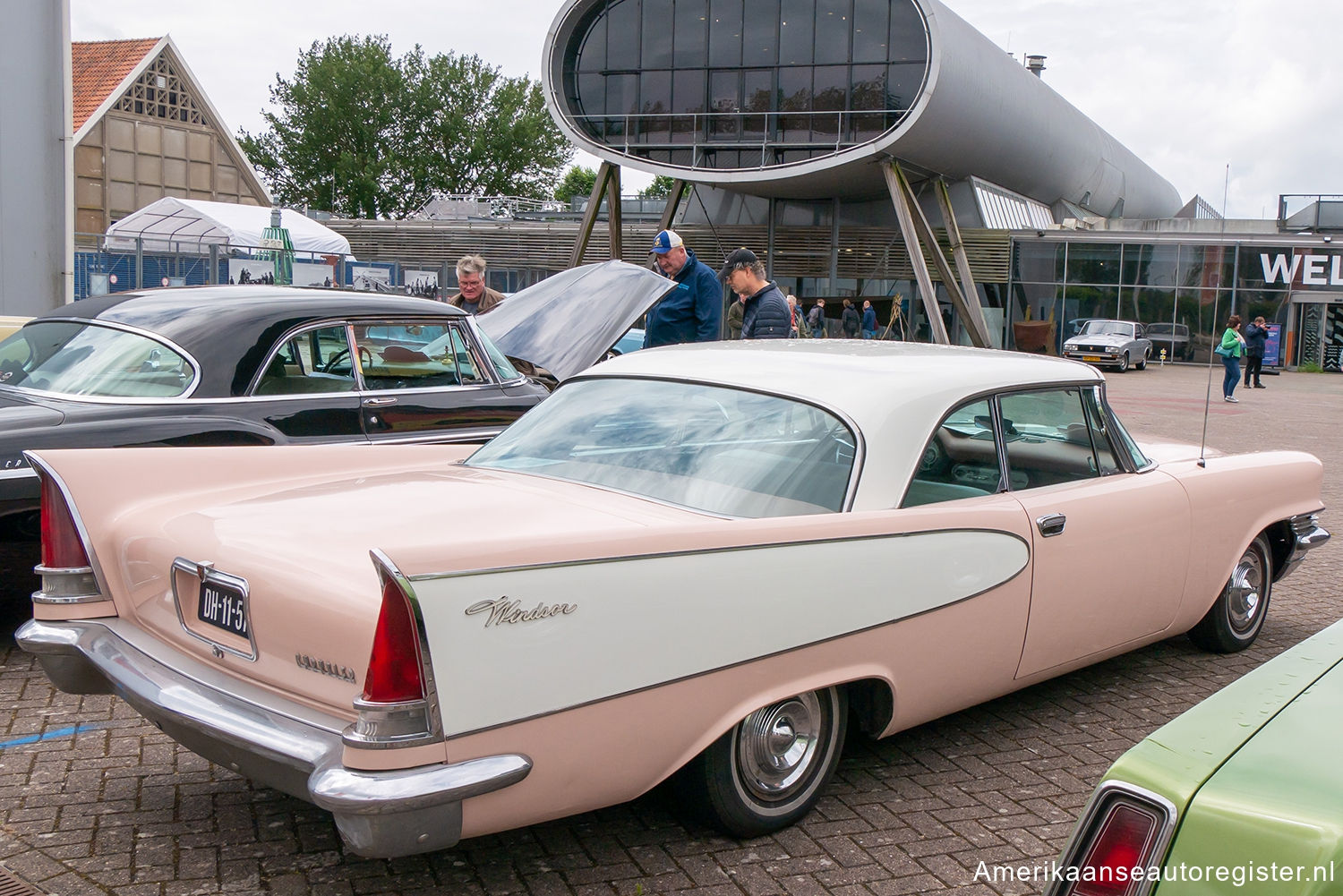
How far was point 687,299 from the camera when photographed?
7707mm

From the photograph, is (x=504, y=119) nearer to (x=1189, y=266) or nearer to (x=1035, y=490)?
(x=1189, y=266)

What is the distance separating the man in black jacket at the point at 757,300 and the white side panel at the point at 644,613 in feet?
12.5

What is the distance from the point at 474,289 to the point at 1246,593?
5861mm

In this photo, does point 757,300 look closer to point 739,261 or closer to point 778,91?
point 739,261

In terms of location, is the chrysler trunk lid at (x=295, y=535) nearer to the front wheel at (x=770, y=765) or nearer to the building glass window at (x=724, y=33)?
the front wheel at (x=770, y=765)

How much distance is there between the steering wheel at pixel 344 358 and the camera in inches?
229

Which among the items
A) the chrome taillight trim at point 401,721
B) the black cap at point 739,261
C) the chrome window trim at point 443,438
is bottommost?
the chrome taillight trim at point 401,721

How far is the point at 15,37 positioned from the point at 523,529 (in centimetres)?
1029

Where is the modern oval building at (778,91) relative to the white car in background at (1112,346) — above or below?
above

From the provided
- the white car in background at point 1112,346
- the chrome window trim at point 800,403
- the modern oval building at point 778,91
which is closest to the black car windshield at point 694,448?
the chrome window trim at point 800,403

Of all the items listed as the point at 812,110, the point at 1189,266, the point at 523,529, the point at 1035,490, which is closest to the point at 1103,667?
the point at 1035,490

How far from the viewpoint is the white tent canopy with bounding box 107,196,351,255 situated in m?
23.9

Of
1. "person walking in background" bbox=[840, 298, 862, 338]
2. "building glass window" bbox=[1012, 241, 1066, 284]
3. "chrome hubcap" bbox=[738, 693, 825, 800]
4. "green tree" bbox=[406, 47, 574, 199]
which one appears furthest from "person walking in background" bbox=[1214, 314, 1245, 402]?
"green tree" bbox=[406, 47, 574, 199]

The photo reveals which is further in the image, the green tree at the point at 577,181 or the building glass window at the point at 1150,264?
→ the green tree at the point at 577,181
